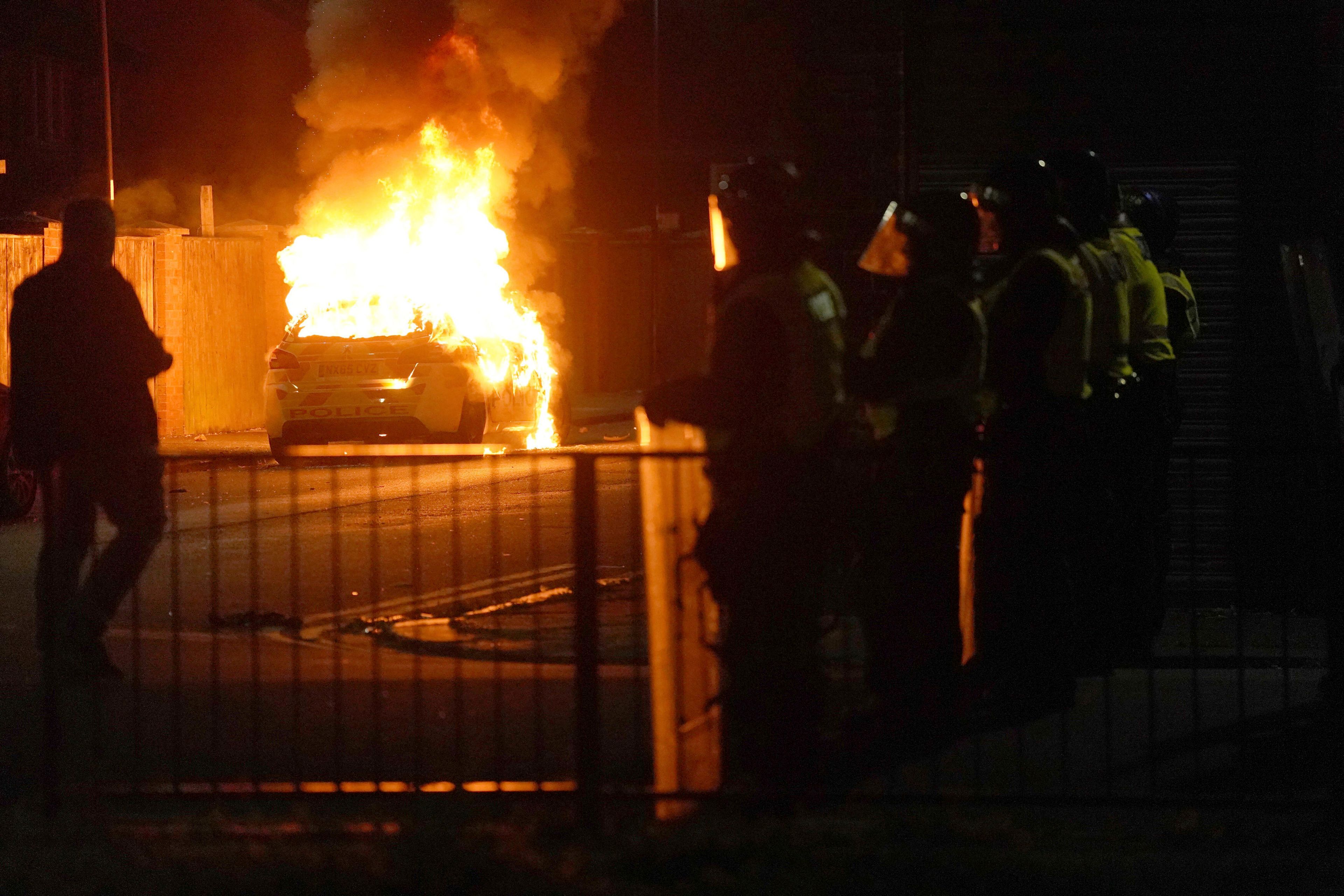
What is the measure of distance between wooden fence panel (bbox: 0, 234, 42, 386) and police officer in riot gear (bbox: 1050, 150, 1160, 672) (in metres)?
12.6

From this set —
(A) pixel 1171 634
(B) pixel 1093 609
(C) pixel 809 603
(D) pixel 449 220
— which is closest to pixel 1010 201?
(B) pixel 1093 609

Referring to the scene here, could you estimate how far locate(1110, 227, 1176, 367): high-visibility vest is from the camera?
764 centimetres

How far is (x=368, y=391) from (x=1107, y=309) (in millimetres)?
11293

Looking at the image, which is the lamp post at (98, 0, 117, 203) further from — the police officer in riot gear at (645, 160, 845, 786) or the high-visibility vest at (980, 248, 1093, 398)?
the police officer in riot gear at (645, 160, 845, 786)

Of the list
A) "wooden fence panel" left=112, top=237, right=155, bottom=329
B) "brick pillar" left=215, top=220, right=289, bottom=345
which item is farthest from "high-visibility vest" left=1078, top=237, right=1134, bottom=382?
"brick pillar" left=215, top=220, right=289, bottom=345

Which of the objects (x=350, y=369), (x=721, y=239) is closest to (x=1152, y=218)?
(x=721, y=239)

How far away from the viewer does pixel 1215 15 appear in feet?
30.2

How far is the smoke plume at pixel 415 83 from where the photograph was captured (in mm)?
24812

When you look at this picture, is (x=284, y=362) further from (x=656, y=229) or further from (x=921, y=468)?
(x=921, y=468)

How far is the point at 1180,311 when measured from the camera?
8211 millimetres

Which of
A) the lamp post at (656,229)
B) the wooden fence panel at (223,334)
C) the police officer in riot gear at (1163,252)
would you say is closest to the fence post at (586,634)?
the police officer in riot gear at (1163,252)

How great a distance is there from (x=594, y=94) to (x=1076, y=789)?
104 ft

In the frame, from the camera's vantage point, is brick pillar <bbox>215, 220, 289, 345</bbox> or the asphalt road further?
brick pillar <bbox>215, 220, 289, 345</bbox>

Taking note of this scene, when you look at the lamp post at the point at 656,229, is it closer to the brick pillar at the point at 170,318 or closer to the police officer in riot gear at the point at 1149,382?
the brick pillar at the point at 170,318
